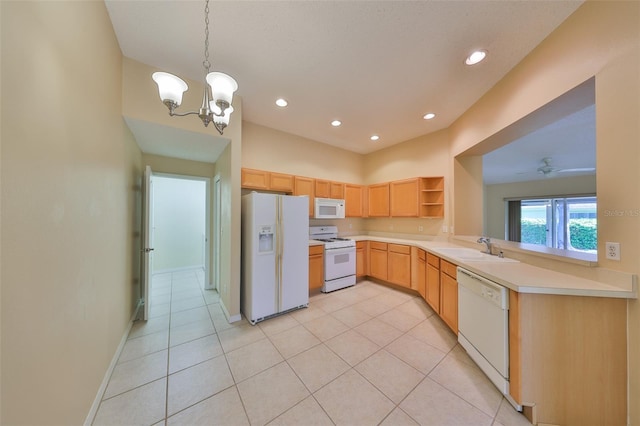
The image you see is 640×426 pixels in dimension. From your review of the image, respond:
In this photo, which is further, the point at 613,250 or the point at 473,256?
the point at 473,256

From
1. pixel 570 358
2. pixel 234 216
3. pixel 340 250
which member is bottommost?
pixel 570 358

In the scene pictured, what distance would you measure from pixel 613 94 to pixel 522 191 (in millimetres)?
6326

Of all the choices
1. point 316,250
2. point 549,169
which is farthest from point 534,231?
point 316,250

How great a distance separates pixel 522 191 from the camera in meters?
6.17

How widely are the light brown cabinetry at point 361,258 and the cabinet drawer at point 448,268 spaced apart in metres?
1.73

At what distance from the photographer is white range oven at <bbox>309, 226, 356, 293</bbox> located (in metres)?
3.66

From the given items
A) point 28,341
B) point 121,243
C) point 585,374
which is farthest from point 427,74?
point 121,243

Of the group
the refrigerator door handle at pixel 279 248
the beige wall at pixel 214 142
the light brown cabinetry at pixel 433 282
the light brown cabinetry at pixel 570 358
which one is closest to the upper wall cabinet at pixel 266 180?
the beige wall at pixel 214 142

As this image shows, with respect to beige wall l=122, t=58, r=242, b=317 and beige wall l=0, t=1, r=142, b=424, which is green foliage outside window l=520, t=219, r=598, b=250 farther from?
beige wall l=0, t=1, r=142, b=424

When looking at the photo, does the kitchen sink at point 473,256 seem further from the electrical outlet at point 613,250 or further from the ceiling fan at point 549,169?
the ceiling fan at point 549,169

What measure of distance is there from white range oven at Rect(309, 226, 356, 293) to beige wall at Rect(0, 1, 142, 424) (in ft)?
8.83

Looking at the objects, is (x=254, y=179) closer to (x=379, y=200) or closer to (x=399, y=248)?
(x=379, y=200)

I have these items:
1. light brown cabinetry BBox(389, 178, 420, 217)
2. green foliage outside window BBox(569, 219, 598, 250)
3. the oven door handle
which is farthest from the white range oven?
green foliage outside window BBox(569, 219, 598, 250)

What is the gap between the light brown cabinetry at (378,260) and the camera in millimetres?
3975
